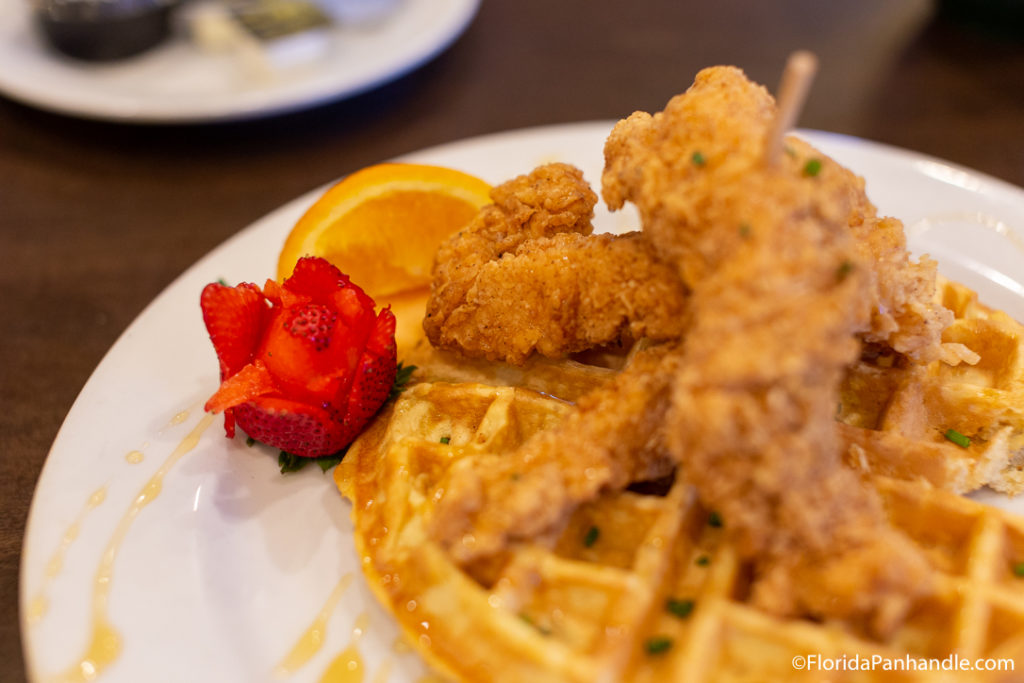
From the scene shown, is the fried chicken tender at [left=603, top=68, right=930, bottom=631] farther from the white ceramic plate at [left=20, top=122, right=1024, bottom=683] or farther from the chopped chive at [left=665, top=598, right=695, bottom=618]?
the white ceramic plate at [left=20, top=122, right=1024, bottom=683]

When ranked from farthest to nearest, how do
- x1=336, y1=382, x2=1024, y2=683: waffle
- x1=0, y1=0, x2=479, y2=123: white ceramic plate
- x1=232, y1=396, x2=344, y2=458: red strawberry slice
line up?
x1=0, y1=0, x2=479, y2=123: white ceramic plate < x1=232, y1=396, x2=344, y2=458: red strawberry slice < x1=336, y1=382, x2=1024, y2=683: waffle

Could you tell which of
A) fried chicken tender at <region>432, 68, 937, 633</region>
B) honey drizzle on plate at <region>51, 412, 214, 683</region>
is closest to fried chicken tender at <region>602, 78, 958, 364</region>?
fried chicken tender at <region>432, 68, 937, 633</region>

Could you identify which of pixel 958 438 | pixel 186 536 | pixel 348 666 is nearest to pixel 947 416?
pixel 958 438

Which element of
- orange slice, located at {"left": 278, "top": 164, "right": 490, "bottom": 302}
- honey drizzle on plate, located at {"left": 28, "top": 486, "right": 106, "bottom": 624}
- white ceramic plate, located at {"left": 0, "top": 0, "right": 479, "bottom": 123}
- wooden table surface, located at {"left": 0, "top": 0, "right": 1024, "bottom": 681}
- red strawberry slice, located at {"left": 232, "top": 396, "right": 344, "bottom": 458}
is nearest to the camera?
honey drizzle on plate, located at {"left": 28, "top": 486, "right": 106, "bottom": 624}

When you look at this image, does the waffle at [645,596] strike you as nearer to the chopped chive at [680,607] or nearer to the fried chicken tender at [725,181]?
the chopped chive at [680,607]

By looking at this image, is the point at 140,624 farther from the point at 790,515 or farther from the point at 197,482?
the point at 790,515

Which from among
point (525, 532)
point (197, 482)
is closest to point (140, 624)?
point (197, 482)
